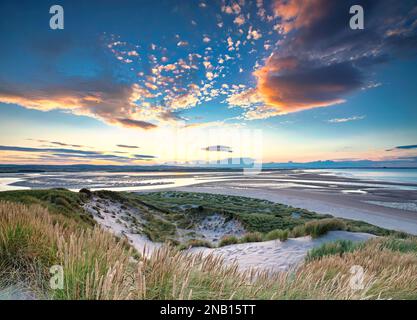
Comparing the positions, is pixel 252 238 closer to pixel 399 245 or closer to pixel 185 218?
pixel 399 245

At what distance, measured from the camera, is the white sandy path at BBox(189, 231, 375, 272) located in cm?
659

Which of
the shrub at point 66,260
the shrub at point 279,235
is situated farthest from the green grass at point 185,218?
the shrub at point 66,260

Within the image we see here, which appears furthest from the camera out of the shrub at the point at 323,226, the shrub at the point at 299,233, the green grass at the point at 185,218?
the green grass at the point at 185,218

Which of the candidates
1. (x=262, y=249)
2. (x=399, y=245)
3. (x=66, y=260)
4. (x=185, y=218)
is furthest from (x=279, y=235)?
(x=185, y=218)

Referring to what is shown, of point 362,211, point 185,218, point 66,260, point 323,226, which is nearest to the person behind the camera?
point 66,260

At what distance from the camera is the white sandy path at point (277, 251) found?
6.59 meters

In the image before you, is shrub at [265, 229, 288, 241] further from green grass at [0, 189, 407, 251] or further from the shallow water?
the shallow water

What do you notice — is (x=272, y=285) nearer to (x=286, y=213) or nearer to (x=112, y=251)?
(x=112, y=251)

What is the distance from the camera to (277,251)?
763 centimetres

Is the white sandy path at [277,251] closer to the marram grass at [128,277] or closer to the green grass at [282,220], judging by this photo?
the green grass at [282,220]

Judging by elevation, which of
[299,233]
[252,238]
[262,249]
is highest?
[299,233]

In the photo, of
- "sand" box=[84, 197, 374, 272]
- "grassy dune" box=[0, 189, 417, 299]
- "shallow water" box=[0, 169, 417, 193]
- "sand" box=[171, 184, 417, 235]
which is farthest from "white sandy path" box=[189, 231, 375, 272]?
"shallow water" box=[0, 169, 417, 193]
